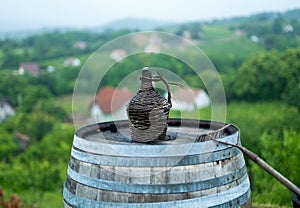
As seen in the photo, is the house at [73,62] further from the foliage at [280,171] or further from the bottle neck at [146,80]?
the bottle neck at [146,80]

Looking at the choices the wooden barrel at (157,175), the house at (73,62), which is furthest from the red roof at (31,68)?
the wooden barrel at (157,175)

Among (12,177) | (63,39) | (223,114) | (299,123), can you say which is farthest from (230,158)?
(63,39)

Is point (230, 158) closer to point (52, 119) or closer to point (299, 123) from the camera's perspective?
point (299, 123)

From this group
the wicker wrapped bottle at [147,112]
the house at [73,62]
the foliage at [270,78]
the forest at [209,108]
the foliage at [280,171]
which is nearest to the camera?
the wicker wrapped bottle at [147,112]

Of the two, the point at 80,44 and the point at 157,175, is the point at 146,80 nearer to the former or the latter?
the point at 157,175

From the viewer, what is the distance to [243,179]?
4.79m

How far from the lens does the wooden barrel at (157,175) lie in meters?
4.22

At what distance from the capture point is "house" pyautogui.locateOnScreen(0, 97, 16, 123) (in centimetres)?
5380

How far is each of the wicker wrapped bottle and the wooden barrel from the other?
1.85 feet

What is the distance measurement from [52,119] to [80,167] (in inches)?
1613

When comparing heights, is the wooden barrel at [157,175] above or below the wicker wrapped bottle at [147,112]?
below

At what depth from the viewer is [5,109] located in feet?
180

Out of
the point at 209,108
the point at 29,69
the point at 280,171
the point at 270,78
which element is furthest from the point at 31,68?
the point at 209,108

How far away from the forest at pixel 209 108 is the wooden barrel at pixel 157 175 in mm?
2330
